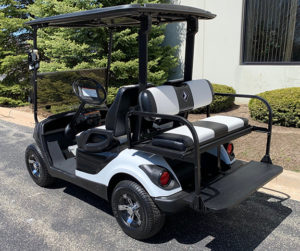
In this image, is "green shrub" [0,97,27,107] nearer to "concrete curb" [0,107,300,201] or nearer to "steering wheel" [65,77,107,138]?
"steering wheel" [65,77,107,138]

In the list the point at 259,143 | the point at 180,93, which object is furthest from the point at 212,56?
the point at 180,93

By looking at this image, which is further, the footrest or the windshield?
the windshield

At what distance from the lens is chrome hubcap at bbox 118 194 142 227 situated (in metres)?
2.60

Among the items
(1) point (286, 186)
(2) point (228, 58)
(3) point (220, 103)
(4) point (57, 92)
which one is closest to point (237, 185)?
(1) point (286, 186)

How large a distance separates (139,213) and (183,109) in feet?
3.34

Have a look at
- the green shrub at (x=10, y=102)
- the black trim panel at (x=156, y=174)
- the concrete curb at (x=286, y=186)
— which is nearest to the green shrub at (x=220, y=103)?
the concrete curb at (x=286, y=186)

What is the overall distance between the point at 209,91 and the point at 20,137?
4.34 metres

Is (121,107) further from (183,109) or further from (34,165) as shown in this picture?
(34,165)

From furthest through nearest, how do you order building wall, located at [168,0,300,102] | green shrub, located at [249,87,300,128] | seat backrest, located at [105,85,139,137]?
1. building wall, located at [168,0,300,102]
2. green shrub, located at [249,87,300,128]
3. seat backrest, located at [105,85,139,137]

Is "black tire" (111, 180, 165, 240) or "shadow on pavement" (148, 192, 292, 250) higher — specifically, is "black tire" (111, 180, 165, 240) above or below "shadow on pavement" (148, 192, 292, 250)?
above

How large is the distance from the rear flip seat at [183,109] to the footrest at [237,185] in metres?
0.40

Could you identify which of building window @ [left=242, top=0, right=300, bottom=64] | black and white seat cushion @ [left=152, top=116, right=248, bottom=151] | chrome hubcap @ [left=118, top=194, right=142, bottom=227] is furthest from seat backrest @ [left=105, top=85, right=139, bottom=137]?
building window @ [left=242, top=0, right=300, bottom=64]

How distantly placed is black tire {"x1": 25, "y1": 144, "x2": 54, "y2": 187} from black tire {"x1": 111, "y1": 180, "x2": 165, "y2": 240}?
1276mm

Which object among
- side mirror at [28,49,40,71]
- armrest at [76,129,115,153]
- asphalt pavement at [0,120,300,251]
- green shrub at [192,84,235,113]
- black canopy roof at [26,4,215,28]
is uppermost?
black canopy roof at [26,4,215,28]
